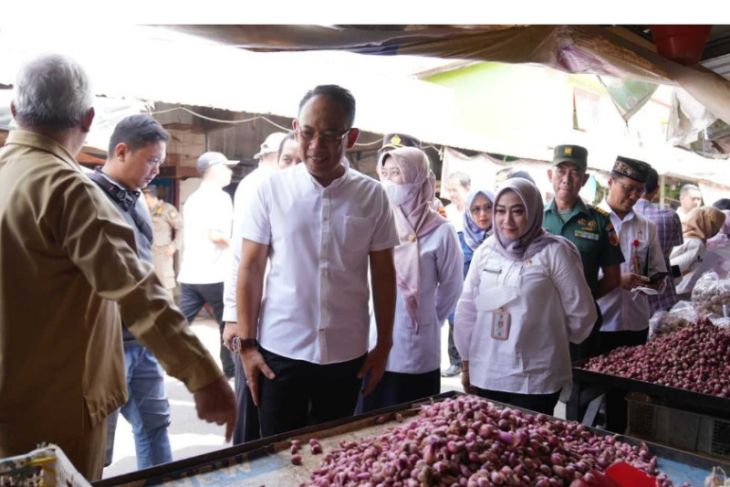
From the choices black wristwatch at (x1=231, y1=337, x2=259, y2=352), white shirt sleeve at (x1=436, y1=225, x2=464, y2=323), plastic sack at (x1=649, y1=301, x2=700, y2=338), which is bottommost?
plastic sack at (x1=649, y1=301, x2=700, y2=338)

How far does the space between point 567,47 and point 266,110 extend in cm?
474

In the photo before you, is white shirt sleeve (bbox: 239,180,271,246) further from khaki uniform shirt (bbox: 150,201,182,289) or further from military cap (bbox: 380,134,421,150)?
khaki uniform shirt (bbox: 150,201,182,289)

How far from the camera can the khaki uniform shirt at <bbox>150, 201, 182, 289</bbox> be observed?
5.91 m

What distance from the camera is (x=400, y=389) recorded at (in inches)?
128

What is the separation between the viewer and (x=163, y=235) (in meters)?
6.00

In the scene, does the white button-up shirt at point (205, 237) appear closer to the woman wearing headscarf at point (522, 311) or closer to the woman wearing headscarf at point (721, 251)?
the woman wearing headscarf at point (522, 311)

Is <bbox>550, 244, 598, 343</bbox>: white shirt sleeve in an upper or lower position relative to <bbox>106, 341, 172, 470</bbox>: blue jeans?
upper

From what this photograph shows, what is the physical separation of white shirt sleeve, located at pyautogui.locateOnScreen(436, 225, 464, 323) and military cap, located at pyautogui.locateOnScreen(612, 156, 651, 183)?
178 cm

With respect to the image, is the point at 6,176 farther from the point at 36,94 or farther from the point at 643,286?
the point at 643,286

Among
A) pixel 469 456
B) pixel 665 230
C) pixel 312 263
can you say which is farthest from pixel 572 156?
pixel 469 456

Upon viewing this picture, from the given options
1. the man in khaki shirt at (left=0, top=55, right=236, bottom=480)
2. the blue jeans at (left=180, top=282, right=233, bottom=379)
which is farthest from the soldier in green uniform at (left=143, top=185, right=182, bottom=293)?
the man in khaki shirt at (left=0, top=55, right=236, bottom=480)

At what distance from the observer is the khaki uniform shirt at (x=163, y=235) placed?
19.4 feet

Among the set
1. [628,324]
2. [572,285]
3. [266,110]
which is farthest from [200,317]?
[572,285]

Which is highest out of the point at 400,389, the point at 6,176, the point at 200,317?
the point at 6,176
